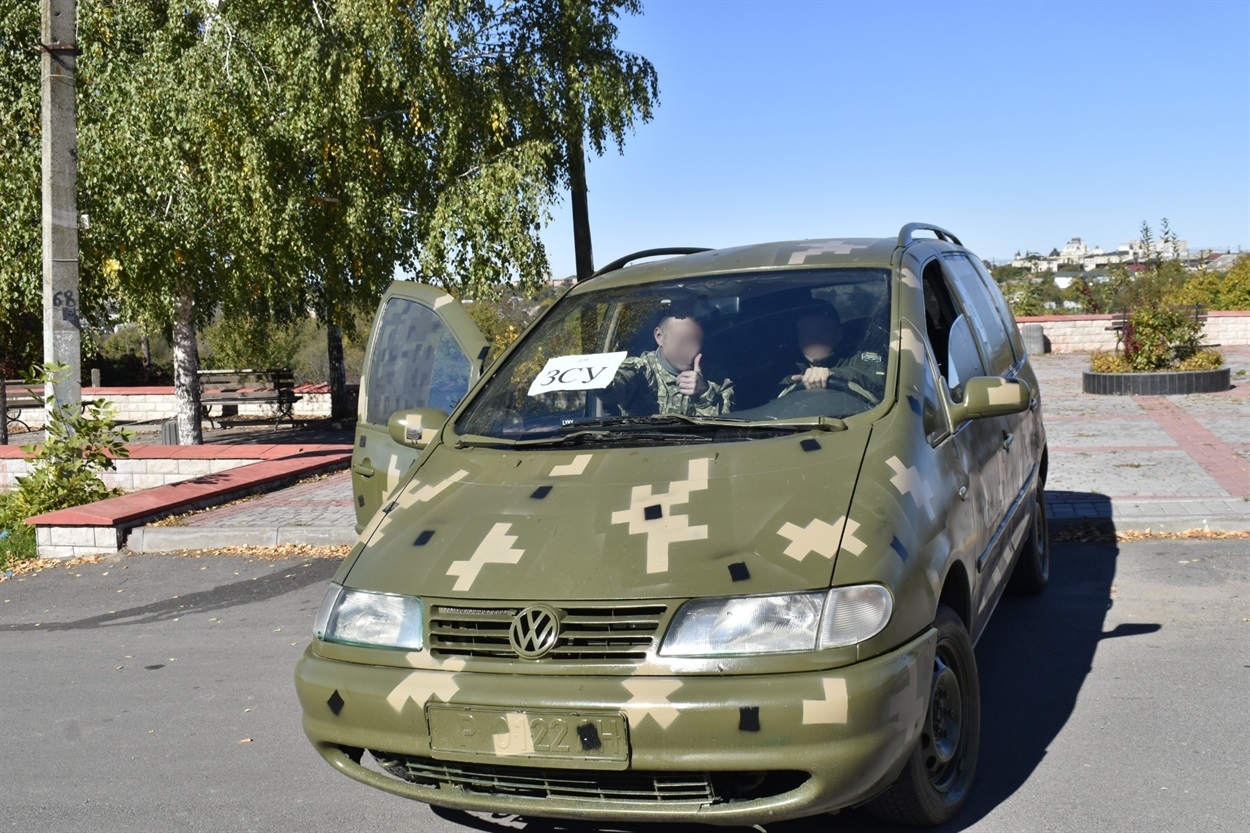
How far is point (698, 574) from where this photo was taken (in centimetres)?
323

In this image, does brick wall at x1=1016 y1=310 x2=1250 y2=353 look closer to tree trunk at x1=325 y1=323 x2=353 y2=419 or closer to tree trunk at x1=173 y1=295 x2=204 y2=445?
tree trunk at x1=325 y1=323 x2=353 y2=419

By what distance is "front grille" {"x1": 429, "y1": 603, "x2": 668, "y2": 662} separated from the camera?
3.17m

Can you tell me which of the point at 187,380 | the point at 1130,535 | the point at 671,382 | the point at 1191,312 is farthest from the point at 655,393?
the point at 1191,312

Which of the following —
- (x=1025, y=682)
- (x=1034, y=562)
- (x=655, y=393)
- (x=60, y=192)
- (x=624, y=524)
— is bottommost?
(x=1025, y=682)

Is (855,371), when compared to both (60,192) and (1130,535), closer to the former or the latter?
(1130,535)

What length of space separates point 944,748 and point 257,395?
23.2 m

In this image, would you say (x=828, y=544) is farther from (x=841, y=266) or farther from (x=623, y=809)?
(x=841, y=266)

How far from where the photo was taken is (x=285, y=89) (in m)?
15.5

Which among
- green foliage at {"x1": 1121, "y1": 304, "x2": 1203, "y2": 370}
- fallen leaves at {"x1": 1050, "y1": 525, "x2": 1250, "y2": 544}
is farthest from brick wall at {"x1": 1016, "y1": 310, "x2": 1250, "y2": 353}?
fallen leaves at {"x1": 1050, "y1": 525, "x2": 1250, "y2": 544}

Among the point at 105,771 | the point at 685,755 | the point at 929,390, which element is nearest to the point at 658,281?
the point at 929,390

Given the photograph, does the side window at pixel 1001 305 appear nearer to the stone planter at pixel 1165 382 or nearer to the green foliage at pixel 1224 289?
the stone planter at pixel 1165 382

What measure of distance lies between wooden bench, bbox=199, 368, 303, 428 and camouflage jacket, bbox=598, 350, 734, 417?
20746 millimetres

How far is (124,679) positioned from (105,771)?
1.47m

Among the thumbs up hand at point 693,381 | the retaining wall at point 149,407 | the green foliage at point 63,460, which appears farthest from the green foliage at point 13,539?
the retaining wall at point 149,407
